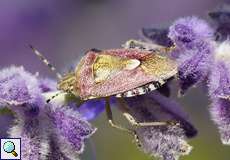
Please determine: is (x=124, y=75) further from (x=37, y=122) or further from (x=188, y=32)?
(x=37, y=122)

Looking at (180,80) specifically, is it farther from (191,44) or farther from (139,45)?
(139,45)

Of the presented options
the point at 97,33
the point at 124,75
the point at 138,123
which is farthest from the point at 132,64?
the point at 97,33

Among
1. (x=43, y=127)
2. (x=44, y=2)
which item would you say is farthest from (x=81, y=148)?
(x=44, y=2)

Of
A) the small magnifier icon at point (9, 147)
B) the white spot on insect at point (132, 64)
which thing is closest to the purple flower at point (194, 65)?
the white spot on insect at point (132, 64)

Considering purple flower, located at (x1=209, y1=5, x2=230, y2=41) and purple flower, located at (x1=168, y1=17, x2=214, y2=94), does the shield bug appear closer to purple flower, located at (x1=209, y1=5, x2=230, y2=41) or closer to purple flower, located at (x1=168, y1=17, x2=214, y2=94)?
purple flower, located at (x1=168, y1=17, x2=214, y2=94)

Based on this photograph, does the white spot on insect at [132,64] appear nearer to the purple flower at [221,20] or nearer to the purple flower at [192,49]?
the purple flower at [192,49]

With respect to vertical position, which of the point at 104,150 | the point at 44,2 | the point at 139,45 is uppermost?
the point at 44,2
